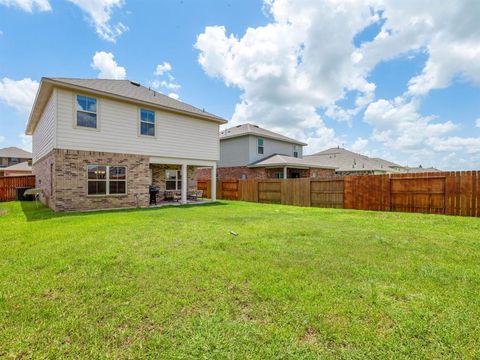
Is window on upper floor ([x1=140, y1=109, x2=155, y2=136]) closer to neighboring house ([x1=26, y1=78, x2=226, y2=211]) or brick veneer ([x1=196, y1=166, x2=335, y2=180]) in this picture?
neighboring house ([x1=26, y1=78, x2=226, y2=211])

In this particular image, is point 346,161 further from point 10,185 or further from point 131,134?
point 10,185

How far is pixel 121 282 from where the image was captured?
349 cm

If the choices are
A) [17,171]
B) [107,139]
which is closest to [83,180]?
[107,139]

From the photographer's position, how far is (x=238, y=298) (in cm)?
306

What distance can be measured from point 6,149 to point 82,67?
42505mm

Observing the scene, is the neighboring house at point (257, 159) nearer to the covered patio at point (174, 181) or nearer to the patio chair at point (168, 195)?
the covered patio at point (174, 181)

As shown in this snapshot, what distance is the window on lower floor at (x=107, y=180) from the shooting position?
36.5 ft

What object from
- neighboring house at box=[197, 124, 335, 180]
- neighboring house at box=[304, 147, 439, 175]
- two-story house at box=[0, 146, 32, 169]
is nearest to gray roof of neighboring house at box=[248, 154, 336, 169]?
neighboring house at box=[197, 124, 335, 180]

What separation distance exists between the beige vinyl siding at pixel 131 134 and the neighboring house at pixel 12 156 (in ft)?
144

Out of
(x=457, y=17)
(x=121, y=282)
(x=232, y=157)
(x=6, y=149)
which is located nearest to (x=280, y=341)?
(x=121, y=282)

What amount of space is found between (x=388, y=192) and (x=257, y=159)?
13304 millimetres

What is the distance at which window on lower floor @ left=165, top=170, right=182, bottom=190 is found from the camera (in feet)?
53.3

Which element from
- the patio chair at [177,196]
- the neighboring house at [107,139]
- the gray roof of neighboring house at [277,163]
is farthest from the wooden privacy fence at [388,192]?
the neighboring house at [107,139]

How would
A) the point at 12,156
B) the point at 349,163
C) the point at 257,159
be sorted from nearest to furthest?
1. the point at 257,159
2. the point at 349,163
3. the point at 12,156
